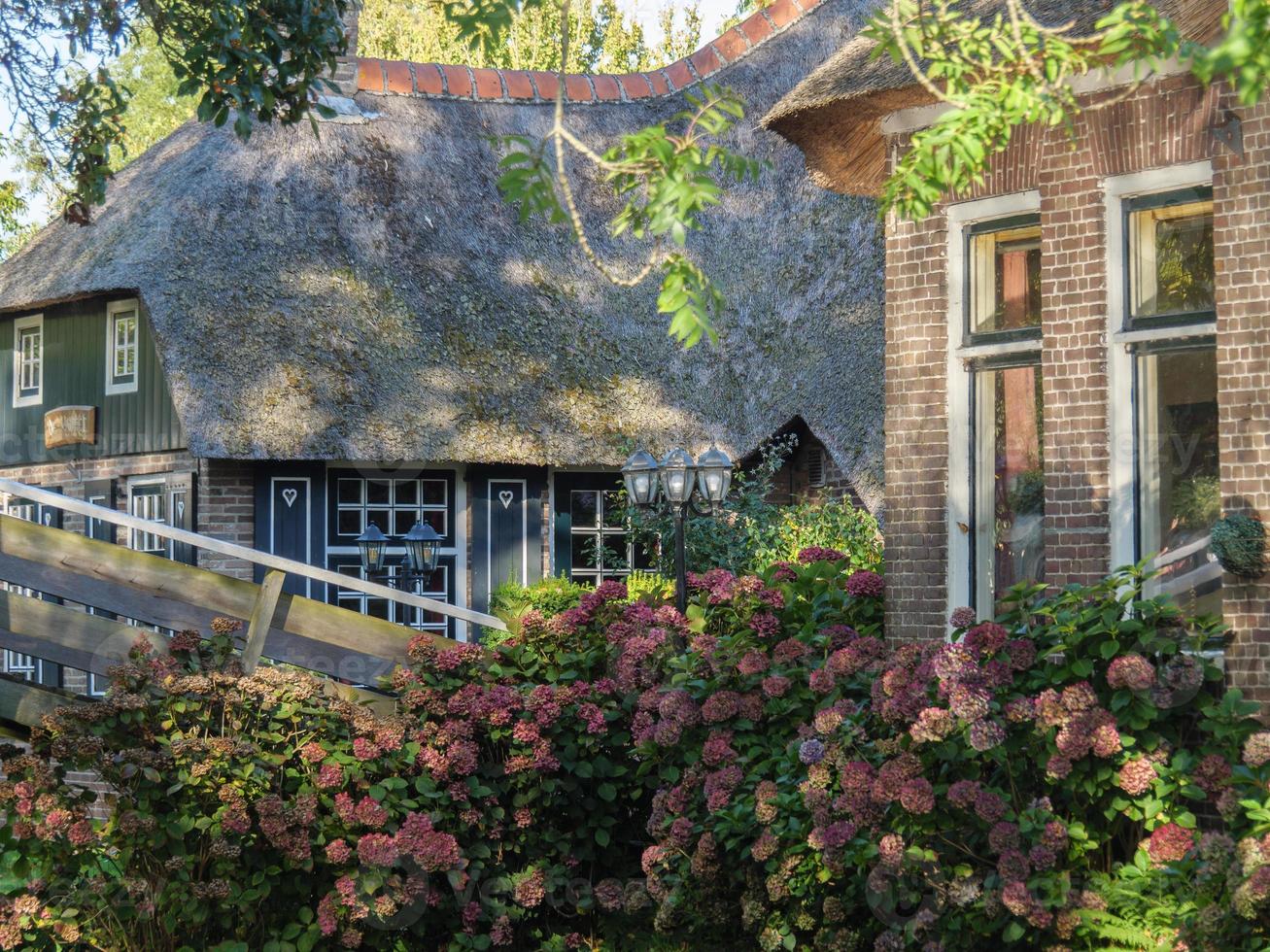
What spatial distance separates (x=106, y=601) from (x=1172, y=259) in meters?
5.51

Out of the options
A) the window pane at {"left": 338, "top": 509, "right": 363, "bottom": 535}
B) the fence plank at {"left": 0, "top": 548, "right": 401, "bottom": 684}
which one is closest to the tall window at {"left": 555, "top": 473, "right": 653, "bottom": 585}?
the window pane at {"left": 338, "top": 509, "right": 363, "bottom": 535}

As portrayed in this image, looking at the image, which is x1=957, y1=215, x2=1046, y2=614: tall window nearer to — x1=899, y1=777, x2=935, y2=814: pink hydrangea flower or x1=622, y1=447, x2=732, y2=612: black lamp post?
x1=899, y1=777, x2=935, y2=814: pink hydrangea flower

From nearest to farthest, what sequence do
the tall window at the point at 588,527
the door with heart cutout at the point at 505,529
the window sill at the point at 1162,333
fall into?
the window sill at the point at 1162,333 < the door with heart cutout at the point at 505,529 < the tall window at the point at 588,527

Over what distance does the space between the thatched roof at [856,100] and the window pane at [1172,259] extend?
82 centimetres

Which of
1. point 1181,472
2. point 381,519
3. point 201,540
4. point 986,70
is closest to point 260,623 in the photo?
point 201,540

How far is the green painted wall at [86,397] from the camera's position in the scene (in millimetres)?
16453

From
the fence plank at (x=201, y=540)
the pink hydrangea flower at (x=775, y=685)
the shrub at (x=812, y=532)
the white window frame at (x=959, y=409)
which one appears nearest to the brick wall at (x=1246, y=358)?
the white window frame at (x=959, y=409)

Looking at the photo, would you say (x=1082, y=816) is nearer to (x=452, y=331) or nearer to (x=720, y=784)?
(x=720, y=784)

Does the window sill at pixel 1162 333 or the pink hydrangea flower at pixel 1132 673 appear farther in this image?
the window sill at pixel 1162 333

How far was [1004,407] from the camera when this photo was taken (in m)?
7.77

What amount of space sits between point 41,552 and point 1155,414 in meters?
5.52

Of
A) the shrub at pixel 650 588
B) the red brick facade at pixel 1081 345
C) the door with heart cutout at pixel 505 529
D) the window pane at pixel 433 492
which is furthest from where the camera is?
the door with heart cutout at pixel 505 529

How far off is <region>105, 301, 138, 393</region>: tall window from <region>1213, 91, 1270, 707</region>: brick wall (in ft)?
42.4

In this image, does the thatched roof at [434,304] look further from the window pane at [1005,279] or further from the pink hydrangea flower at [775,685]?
the pink hydrangea flower at [775,685]
